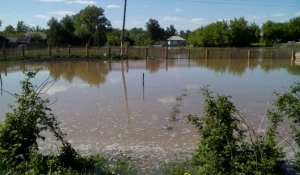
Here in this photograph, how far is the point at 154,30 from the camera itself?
93.9m

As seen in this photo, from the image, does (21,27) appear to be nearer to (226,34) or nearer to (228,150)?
(226,34)

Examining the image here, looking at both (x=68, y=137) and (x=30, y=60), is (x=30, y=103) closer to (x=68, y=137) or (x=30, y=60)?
(x=68, y=137)

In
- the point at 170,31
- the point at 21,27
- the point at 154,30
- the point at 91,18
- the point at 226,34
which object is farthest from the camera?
the point at 170,31

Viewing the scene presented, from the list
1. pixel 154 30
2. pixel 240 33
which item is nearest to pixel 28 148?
pixel 240 33

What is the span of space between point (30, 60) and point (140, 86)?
17.0 meters

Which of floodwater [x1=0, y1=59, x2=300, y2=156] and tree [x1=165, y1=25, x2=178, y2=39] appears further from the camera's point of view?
tree [x1=165, y1=25, x2=178, y2=39]

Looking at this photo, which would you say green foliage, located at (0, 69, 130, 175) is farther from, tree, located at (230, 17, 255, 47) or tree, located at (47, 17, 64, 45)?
tree, located at (230, 17, 255, 47)

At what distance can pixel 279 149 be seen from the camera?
518 centimetres

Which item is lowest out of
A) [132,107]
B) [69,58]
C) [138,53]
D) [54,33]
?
[132,107]

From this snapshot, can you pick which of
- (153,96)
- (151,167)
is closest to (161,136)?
(151,167)

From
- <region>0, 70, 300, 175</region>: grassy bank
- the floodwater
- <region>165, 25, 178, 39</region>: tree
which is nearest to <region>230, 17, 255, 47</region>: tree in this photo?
<region>165, 25, 178, 39</region>: tree

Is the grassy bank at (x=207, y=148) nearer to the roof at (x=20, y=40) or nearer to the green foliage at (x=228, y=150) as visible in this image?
the green foliage at (x=228, y=150)

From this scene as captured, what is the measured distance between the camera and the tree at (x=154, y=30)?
303 feet

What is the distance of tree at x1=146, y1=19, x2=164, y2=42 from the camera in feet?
303
